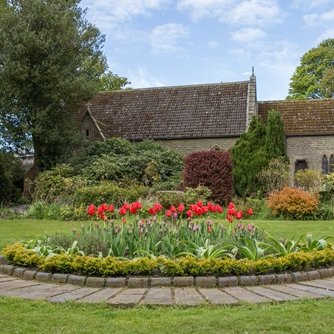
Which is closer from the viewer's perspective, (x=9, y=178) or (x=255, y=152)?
(x=255, y=152)

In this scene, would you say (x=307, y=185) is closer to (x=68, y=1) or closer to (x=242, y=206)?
(x=242, y=206)

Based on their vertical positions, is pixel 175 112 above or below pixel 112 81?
below

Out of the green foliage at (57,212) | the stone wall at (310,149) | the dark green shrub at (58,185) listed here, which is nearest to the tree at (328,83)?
the stone wall at (310,149)

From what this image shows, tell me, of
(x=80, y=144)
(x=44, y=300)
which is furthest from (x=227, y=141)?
(x=44, y=300)

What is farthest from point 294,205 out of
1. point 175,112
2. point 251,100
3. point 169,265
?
point 175,112

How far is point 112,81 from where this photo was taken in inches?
1879

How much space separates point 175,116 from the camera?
3259cm

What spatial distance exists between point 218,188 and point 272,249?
42.3 feet

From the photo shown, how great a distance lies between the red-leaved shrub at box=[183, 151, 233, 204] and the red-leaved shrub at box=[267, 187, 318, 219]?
12.4 ft

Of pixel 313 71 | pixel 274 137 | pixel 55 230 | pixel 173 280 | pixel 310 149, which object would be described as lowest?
pixel 173 280

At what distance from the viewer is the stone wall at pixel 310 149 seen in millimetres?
30266

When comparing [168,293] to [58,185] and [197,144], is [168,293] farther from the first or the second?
[197,144]

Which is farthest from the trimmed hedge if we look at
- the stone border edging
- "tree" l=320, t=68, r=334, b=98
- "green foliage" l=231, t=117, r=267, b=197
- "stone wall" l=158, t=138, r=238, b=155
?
"tree" l=320, t=68, r=334, b=98

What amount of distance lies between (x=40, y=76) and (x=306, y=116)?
17.2 m
